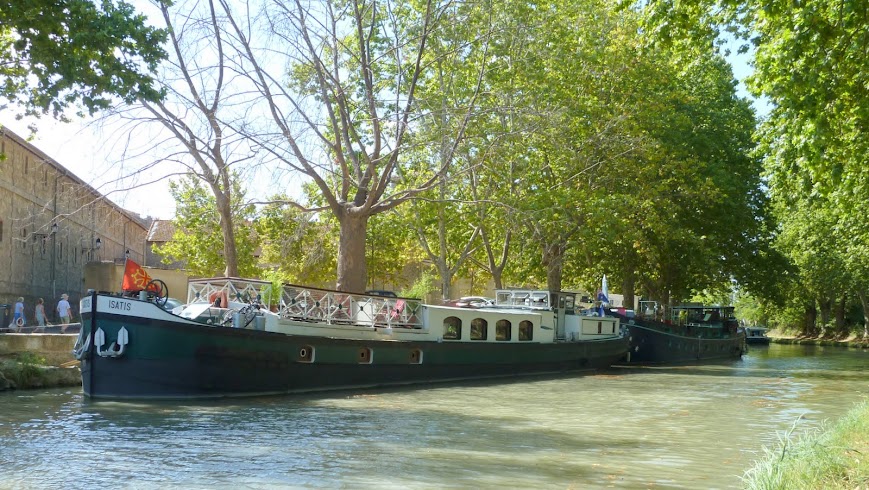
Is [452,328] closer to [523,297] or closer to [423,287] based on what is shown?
[523,297]

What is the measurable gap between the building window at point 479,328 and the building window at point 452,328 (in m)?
0.74

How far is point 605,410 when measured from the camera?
20.1 metres

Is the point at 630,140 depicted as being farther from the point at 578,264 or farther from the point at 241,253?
the point at 241,253

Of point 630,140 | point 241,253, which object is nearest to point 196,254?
point 241,253

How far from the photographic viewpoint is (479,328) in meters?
27.7

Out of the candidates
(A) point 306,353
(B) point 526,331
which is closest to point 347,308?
(A) point 306,353

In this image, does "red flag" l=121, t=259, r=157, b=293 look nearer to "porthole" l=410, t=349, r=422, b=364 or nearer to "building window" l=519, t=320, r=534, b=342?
"porthole" l=410, t=349, r=422, b=364

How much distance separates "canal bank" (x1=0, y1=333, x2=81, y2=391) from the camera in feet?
72.2

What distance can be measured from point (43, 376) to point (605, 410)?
14014mm

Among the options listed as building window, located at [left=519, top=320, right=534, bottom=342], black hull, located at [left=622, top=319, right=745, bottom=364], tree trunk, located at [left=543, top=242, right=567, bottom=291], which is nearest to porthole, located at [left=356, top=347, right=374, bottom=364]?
building window, located at [left=519, top=320, right=534, bottom=342]

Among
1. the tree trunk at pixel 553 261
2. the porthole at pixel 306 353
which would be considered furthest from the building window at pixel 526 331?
the porthole at pixel 306 353

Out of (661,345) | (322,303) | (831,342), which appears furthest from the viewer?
(831,342)

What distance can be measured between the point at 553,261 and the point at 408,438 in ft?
79.2

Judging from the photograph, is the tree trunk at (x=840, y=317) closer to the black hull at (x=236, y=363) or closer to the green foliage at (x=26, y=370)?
the black hull at (x=236, y=363)
